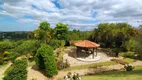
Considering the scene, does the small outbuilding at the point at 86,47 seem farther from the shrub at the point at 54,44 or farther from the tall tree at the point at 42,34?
the shrub at the point at 54,44

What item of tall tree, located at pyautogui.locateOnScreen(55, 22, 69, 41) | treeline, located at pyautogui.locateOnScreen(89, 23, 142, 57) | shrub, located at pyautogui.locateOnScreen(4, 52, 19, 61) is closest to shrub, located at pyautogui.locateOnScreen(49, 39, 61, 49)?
tall tree, located at pyautogui.locateOnScreen(55, 22, 69, 41)

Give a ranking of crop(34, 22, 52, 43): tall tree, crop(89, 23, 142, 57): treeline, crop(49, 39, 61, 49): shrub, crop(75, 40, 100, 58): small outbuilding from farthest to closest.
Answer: crop(49, 39, 61, 49): shrub
crop(89, 23, 142, 57): treeline
crop(34, 22, 52, 43): tall tree
crop(75, 40, 100, 58): small outbuilding

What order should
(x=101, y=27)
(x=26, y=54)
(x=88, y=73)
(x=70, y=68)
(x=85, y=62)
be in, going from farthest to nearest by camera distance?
(x=101, y=27) → (x=26, y=54) → (x=85, y=62) → (x=70, y=68) → (x=88, y=73)

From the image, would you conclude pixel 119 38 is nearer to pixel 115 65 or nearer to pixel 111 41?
pixel 111 41

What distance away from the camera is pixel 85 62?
92.5 feet

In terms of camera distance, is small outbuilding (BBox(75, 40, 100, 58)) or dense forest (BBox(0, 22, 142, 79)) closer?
dense forest (BBox(0, 22, 142, 79))

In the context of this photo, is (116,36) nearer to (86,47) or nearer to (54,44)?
(86,47)

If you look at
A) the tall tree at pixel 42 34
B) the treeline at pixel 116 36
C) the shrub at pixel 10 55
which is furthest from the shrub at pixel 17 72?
the treeline at pixel 116 36

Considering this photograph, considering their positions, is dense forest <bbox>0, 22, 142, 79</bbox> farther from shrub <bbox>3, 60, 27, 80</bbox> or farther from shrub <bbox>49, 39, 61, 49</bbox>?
shrub <bbox>3, 60, 27, 80</bbox>

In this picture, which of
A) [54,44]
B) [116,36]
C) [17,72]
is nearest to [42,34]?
[54,44]

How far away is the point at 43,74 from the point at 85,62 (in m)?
9.82

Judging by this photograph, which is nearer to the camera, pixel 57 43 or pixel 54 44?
pixel 54 44

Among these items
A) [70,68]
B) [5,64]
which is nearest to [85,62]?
[70,68]

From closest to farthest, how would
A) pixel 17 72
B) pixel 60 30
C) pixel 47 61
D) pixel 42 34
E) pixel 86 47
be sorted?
pixel 17 72 < pixel 47 61 < pixel 86 47 < pixel 42 34 < pixel 60 30
